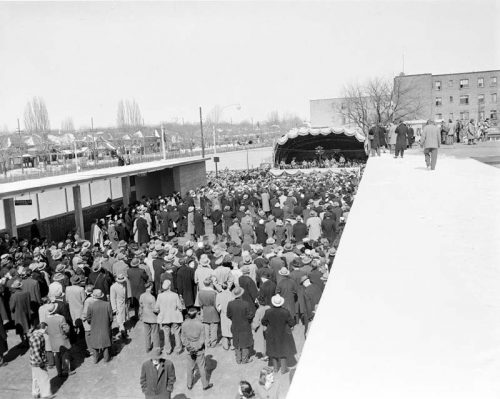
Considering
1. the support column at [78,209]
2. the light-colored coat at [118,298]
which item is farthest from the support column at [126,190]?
the light-colored coat at [118,298]

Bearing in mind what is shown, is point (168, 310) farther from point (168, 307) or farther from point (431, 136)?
point (431, 136)

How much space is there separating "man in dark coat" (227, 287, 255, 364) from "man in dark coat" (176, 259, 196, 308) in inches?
70.3

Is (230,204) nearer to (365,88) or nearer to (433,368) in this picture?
(433,368)

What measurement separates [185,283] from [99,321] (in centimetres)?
188

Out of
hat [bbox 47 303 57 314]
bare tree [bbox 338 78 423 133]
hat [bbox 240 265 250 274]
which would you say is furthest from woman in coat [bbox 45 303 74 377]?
bare tree [bbox 338 78 423 133]

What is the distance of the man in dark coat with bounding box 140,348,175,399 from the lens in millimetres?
6188

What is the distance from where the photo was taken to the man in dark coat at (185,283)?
31.0 feet

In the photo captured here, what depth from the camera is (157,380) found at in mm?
6191

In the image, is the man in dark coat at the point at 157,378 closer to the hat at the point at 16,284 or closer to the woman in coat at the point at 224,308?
the woman in coat at the point at 224,308

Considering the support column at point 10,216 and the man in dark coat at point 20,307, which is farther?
the support column at point 10,216

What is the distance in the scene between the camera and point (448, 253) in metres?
5.97

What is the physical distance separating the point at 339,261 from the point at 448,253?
4.41 feet

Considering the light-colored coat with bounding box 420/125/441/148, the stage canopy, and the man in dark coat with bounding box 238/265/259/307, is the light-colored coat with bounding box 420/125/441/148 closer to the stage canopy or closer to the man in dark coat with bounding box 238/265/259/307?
the man in dark coat with bounding box 238/265/259/307

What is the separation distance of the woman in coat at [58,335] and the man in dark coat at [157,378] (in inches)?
87.7
